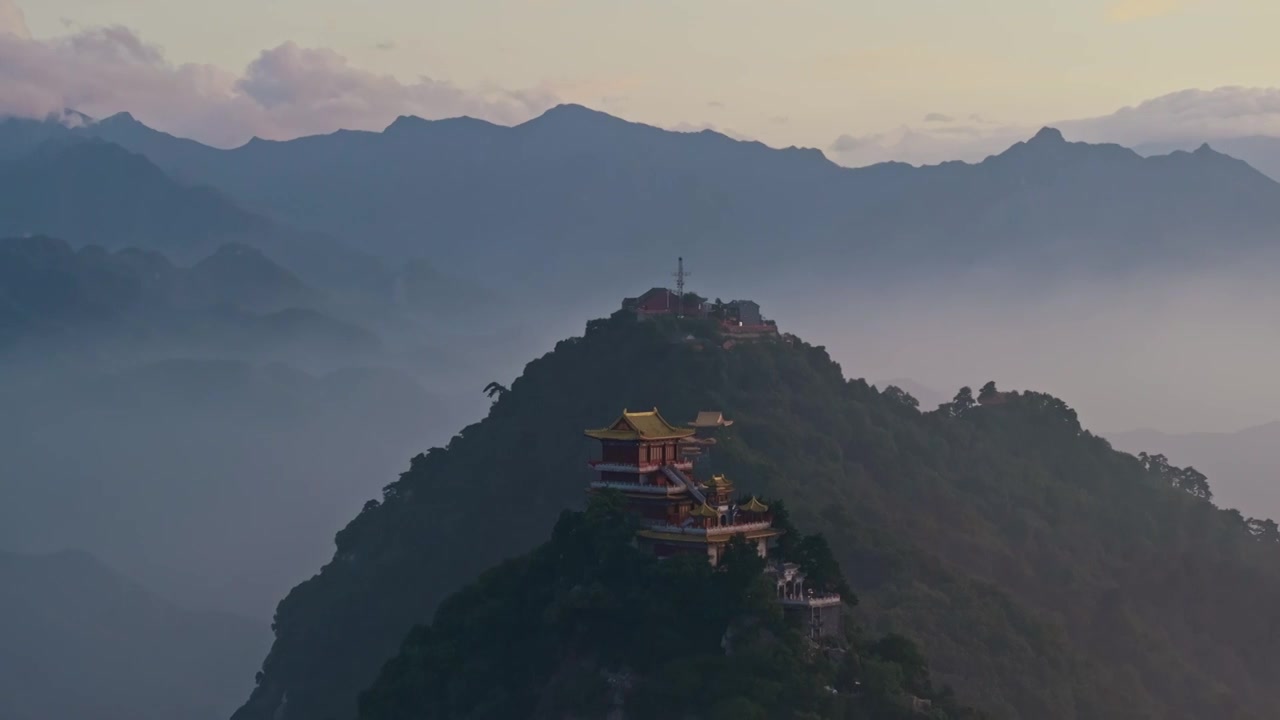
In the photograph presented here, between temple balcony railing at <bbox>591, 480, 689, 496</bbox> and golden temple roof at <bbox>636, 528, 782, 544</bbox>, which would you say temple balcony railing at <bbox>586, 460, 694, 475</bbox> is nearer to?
temple balcony railing at <bbox>591, 480, 689, 496</bbox>

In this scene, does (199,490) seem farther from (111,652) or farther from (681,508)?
(681,508)

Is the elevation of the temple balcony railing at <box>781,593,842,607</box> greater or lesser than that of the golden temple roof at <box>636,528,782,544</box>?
lesser

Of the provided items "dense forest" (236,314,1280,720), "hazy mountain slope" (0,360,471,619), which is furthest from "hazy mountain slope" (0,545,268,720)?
"dense forest" (236,314,1280,720)

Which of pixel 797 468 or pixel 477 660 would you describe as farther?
pixel 797 468

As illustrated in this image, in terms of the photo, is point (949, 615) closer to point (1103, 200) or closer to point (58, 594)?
point (58, 594)

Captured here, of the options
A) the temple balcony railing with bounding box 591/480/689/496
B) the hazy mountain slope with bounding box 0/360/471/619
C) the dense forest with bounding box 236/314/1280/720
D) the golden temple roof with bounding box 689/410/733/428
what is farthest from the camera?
the hazy mountain slope with bounding box 0/360/471/619

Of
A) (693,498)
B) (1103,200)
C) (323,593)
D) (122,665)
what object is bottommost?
(122,665)

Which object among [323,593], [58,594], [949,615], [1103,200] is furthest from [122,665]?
[1103,200]

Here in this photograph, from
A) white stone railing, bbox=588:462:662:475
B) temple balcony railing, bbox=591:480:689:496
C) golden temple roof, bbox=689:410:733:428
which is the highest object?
golden temple roof, bbox=689:410:733:428

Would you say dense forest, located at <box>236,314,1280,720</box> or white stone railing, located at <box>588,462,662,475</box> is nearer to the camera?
white stone railing, located at <box>588,462,662,475</box>
